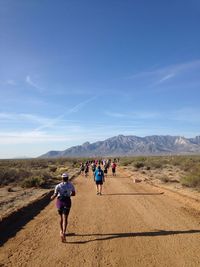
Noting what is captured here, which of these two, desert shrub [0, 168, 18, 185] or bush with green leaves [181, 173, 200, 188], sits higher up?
desert shrub [0, 168, 18, 185]

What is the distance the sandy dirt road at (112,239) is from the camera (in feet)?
26.9

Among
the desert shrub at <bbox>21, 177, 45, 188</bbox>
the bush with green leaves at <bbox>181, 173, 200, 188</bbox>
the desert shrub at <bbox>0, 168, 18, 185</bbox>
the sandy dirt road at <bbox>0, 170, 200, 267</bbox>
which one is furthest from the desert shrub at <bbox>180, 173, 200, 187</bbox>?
the desert shrub at <bbox>0, 168, 18, 185</bbox>

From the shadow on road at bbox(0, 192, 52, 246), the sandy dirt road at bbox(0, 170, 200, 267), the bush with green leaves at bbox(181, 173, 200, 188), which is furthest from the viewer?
the bush with green leaves at bbox(181, 173, 200, 188)

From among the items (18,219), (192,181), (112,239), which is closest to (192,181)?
(192,181)

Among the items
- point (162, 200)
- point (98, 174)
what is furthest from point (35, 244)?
point (98, 174)

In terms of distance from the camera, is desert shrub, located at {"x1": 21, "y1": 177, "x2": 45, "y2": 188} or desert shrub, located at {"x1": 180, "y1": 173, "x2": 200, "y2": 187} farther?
desert shrub, located at {"x1": 21, "y1": 177, "x2": 45, "y2": 188}

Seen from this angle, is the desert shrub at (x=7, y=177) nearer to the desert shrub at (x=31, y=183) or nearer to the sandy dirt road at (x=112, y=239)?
the desert shrub at (x=31, y=183)

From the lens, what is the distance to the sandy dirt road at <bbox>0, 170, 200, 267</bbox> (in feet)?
26.9

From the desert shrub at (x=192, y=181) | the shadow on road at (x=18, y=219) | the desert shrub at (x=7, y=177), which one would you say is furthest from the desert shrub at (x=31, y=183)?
the desert shrub at (x=192, y=181)

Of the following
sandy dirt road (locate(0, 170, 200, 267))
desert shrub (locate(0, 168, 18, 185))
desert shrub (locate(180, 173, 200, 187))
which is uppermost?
desert shrub (locate(0, 168, 18, 185))

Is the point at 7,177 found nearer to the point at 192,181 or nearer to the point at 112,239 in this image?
the point at 192,181

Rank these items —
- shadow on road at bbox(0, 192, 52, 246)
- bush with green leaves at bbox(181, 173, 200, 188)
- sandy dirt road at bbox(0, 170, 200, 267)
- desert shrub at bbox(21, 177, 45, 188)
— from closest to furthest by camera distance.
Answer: sandy dirt road at bbox(0, 170, 200, 267) < shadow on road at bbox(0, 192, 52, 246) < bush with green leaves at bbox(181, 173, 200, 188) < desert shrub at bbox(21, 177, 45, 188)

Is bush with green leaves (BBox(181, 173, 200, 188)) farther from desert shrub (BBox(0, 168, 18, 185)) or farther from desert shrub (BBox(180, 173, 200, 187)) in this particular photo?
desert shrub (BBox(0, 168, 18, 185))

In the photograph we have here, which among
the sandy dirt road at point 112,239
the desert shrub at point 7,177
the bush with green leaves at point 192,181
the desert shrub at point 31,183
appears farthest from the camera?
the desert shrub at point 7,177
